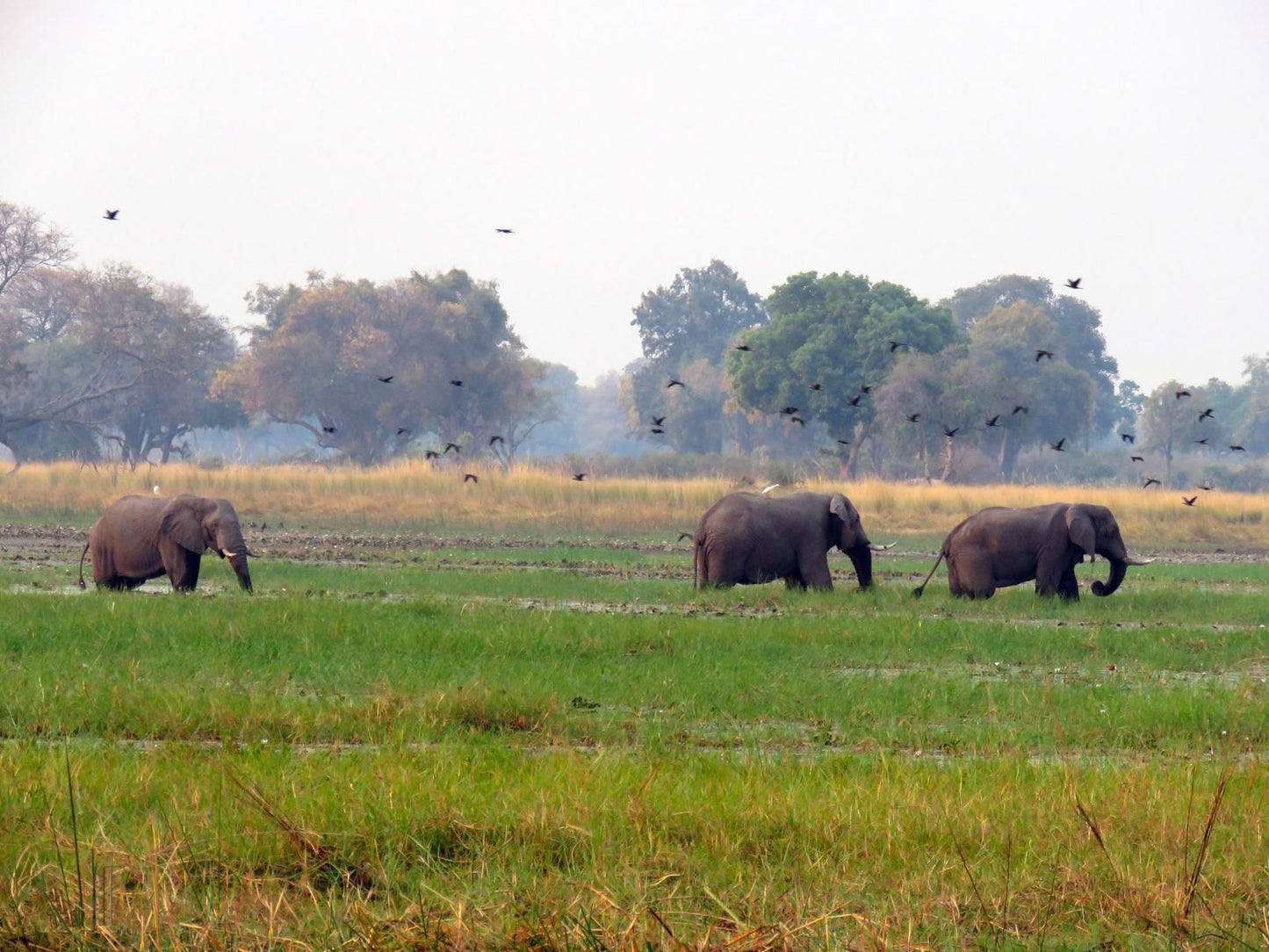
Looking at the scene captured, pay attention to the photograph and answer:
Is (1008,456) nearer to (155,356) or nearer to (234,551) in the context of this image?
(155,356)

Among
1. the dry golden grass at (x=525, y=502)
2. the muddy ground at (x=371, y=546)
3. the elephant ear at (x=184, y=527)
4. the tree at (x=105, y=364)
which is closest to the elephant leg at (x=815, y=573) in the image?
the muddy ground at (x=371, y=546)

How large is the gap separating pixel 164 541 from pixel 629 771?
11500 millimetres

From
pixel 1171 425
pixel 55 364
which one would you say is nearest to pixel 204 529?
pixel 55 364

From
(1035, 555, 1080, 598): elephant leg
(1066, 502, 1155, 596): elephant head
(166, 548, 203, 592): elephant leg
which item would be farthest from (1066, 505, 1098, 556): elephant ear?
(166, 548, 203, 592): elephant leg

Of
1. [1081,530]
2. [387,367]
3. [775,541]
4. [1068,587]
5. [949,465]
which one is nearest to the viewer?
[1081,530]

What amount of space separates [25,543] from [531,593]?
39.3 ft

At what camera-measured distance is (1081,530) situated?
59.0 ft

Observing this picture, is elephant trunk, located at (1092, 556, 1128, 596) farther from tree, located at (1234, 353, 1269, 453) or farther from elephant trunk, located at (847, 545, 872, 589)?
tree, located at (1234, 353, 1269, 453)

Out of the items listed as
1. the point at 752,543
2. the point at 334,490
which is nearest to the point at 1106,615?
the point at 752,543

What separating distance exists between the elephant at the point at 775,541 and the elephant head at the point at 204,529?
5725 millimetres

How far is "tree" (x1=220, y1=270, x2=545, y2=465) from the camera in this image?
67875 mm

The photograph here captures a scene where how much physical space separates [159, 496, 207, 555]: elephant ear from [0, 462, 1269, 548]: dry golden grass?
14.5 metres

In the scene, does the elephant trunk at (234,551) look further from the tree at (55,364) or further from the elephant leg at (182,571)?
the tree at (55,364)

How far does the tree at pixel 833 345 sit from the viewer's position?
62656 mm
